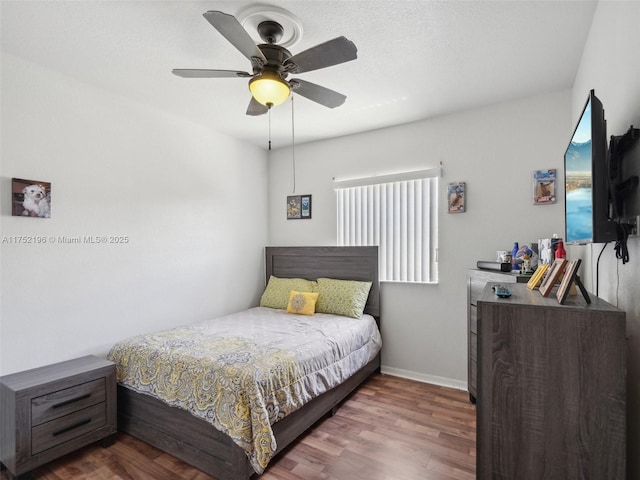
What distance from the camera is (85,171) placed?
2.55 metres

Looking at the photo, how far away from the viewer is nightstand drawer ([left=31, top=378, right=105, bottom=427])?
1995 millimetres

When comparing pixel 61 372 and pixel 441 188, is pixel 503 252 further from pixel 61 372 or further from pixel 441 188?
pixel 61 372

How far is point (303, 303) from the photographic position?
136 inches

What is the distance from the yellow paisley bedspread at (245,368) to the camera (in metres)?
1.82

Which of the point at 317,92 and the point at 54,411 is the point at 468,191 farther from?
the point at 54,411

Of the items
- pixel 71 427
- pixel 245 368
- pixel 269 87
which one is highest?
pixel 269 87

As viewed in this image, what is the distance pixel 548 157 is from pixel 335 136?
2.13m

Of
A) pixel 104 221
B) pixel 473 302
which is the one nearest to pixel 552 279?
pixel 473 302

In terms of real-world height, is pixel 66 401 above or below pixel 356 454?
above

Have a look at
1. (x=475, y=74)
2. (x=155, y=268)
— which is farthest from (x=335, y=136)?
(x=155, y=268)

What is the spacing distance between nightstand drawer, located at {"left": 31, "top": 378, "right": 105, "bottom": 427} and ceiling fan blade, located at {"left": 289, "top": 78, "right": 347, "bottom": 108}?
2.36 meters

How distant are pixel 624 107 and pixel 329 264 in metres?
2.86

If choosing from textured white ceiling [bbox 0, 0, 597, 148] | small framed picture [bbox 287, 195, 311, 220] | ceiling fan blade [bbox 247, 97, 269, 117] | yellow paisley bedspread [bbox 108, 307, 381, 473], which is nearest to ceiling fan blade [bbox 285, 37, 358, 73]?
textured white ceiling [bbox 0, 0, 597, 148]

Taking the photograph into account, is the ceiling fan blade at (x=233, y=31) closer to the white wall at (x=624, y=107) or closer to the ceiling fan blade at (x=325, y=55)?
the ceiling fan blade at (x=325, y=55)
